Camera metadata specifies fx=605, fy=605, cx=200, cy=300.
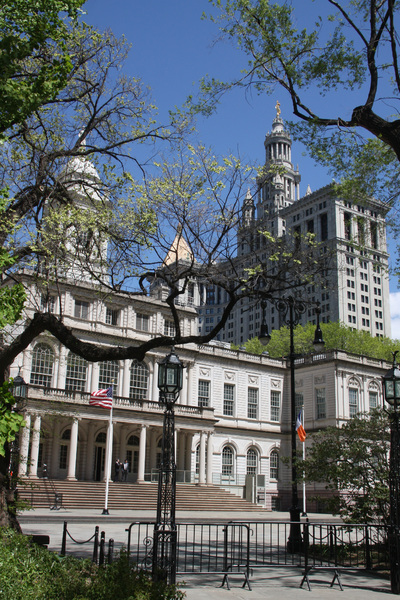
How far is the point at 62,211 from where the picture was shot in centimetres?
1491

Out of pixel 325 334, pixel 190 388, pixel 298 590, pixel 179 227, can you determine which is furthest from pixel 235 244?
pixel 325 334

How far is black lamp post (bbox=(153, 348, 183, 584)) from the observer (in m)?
9.65

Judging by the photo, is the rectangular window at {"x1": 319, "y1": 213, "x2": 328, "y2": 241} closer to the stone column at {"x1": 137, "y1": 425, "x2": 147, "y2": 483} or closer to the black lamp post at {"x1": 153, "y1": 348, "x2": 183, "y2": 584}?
the stone column at {"x1": 137, "y1": 425, "x2": 147, "y2": 483}

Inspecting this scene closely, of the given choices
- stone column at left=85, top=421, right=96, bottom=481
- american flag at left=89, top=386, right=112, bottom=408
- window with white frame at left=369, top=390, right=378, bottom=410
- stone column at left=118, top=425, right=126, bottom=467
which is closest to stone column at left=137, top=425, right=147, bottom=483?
stone column at left=118, top=425, right=126, bottom=467

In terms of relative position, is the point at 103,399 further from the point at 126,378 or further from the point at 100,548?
the point at 100,548

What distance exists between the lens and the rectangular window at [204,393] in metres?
49.6

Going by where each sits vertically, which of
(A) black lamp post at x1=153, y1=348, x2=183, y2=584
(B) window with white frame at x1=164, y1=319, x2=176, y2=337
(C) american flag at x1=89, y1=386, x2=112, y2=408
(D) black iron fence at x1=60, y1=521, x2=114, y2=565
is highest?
(B) window with white frame at x1=164, y1=319, x2=176, y2=337

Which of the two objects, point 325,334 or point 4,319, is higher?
point 325,334

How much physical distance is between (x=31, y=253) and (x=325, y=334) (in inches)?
2504

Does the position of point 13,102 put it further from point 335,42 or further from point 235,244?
point 335,42

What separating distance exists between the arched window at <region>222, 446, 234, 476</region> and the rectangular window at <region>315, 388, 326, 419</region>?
323 inches

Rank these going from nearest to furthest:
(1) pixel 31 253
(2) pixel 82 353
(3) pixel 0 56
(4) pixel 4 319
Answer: (4) pixel 4 319
(3) pixel 0 56
(2) pixel 82 353
(1) pixel 31 253

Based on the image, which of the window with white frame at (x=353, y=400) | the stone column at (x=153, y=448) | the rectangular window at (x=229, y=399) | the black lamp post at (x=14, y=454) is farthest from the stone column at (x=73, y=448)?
the window with white frame at (x=353, y=400)

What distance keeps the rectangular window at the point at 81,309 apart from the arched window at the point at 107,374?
3.70 metres
